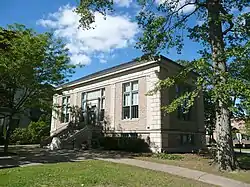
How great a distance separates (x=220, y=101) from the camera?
11.6 metres

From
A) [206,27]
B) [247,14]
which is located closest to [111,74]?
[206,27]

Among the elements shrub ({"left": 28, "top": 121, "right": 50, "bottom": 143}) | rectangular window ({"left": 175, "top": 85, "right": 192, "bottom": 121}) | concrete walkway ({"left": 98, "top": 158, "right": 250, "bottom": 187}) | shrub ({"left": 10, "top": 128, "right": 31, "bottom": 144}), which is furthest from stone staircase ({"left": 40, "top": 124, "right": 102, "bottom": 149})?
concrete walkway ({"left": 98, "top": 158, "right": 250, "bottom": 187})

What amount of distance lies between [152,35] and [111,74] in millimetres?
9187

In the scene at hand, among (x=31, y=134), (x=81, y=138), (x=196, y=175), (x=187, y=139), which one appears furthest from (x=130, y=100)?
(x=31, y=134)

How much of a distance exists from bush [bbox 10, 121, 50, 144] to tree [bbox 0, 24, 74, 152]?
10.6m

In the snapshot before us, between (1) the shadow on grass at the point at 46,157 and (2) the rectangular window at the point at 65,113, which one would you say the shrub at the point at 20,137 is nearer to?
(2) the rectangular window at the point at 65,113

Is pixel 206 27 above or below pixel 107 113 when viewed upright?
above

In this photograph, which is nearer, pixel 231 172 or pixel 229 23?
pixel 231 172

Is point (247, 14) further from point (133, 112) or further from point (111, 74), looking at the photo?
point (111, 74)

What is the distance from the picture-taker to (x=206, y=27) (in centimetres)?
1362

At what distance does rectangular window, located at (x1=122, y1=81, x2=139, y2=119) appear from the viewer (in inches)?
801

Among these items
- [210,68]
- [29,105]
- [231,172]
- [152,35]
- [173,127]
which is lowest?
[231,172]

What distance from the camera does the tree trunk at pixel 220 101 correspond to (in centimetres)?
1159

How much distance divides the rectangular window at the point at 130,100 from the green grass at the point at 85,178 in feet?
32.9
